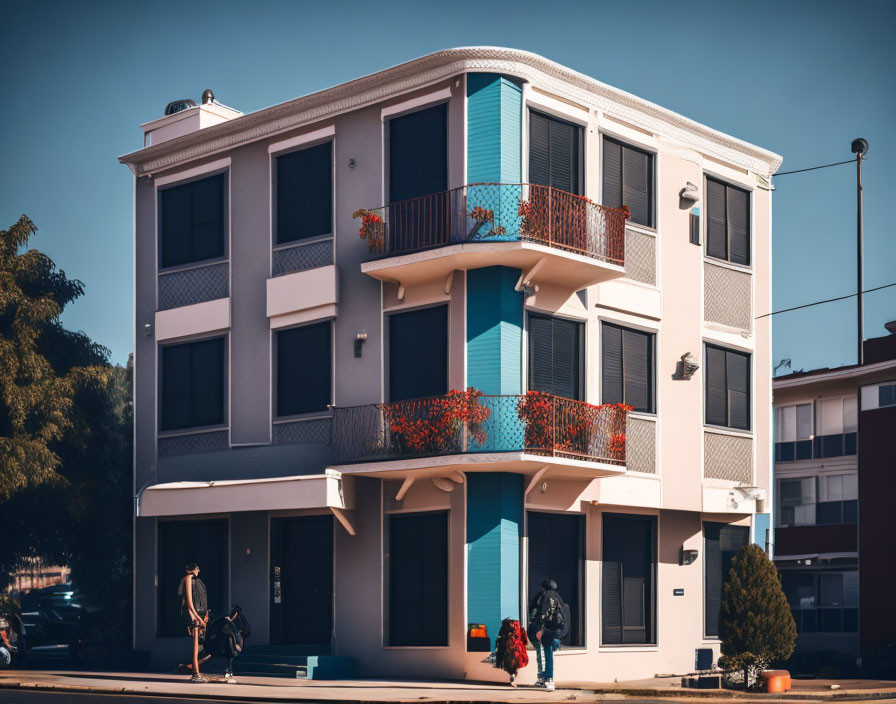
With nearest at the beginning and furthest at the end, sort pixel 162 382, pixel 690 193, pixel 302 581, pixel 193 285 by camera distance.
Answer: pixel 302 581
pixel 690 193
pixel 193 285
pixel 162 382

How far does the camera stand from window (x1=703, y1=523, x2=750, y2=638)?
2936cm

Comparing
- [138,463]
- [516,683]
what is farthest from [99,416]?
[516,683]

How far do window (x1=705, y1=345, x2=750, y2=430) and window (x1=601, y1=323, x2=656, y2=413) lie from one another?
1879mm

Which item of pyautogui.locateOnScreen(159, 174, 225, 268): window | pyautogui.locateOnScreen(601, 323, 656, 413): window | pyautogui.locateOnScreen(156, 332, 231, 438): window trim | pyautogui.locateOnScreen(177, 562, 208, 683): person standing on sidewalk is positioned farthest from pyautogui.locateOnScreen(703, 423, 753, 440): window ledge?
pyautogui.locateOnScreen(177, 562, 208, 683): person standing on sidewalk

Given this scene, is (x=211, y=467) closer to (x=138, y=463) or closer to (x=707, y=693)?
(x=138, y=463)

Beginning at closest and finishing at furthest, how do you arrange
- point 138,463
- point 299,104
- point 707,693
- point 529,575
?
→ point 707,693
point 529,575
point 299,104
point 138,463

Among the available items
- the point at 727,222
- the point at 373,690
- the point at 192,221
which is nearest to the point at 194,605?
the point at 373,690

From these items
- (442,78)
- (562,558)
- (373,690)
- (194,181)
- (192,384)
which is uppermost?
(442,78)

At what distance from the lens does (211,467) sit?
29000mm

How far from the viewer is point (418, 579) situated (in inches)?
1016

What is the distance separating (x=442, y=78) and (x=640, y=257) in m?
5.46

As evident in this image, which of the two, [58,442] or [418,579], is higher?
[58,442]

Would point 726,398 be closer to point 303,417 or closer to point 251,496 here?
point 303,417

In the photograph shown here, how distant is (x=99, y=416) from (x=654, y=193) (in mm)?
13528
